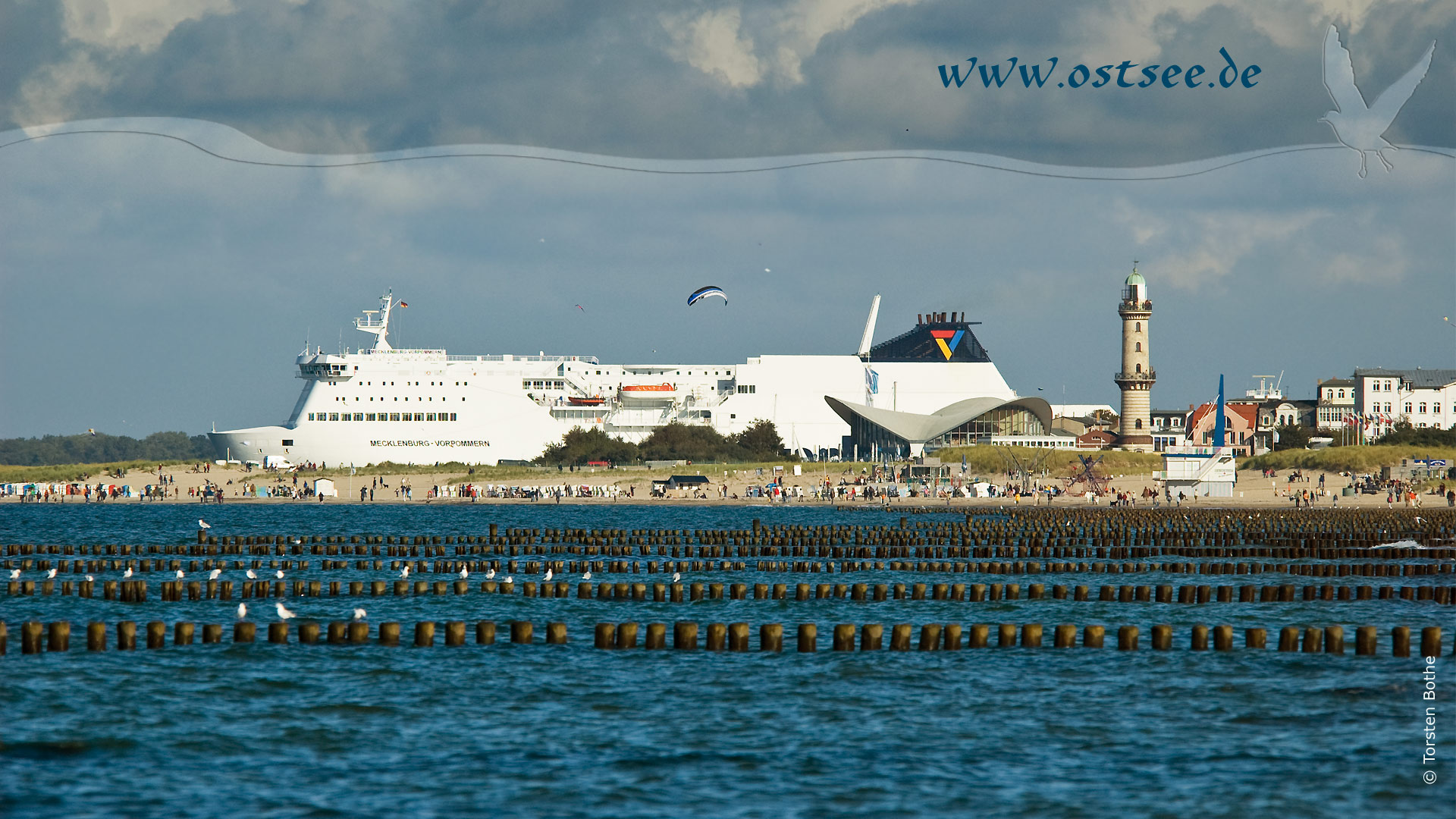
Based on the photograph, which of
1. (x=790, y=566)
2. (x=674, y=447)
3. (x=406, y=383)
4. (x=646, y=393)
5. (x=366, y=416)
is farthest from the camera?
(x=646, y=393)

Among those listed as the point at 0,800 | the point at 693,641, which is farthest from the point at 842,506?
the point at 0,800

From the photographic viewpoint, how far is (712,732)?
46.9 ft

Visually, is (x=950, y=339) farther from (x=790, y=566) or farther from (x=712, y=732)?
(x=712, y=732)

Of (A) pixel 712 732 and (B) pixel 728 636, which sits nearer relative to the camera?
(A) pixel 712 732

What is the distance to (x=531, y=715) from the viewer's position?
15.1 meters

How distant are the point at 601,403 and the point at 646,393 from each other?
2894mm

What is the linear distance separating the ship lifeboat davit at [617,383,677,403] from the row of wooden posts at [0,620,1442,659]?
6803 cm

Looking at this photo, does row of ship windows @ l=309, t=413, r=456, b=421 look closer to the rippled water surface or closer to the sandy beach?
the sandy beach

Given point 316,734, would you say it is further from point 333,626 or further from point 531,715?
point 333,626

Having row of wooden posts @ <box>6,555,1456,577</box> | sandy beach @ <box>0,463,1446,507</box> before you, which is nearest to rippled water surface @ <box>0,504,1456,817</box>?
row of wooden posts @ <box>6,555,1456,577</box>

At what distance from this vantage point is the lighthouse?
325 feet

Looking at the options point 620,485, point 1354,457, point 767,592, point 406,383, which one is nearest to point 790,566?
point 767,592

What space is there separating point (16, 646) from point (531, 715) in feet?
28.6

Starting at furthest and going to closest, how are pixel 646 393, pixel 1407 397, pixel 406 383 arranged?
pixel 1407 397 → pixel 646 393 → pixel 406 383
